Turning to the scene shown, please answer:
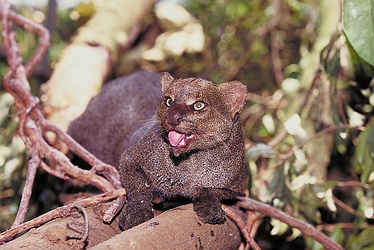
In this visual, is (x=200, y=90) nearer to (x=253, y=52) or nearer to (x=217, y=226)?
(x=217, y=226)

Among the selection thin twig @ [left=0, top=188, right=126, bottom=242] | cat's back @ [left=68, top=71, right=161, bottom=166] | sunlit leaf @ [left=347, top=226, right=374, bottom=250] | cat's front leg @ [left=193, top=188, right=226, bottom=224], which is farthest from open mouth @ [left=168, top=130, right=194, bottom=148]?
sunlit leaf @ [left=347, top=226, right=374, bottom=250]

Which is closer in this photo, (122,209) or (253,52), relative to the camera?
(122,209)

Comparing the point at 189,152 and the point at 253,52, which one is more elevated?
the point at 189,152

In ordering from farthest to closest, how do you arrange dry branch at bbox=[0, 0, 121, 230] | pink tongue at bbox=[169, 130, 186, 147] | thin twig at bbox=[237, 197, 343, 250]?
thin twig at bbox=[237, 197, 343, 250], dry branch at bbox=[0, 0, 121, 230], pink tongue at bbox=[169, 130, 186, 147]

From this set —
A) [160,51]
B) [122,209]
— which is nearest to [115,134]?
[122,209]

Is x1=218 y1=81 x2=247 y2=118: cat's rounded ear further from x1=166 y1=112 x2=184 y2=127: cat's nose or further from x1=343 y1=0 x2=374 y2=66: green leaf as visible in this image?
x1=343 y1=0 x2=374 y2=66: green leaf

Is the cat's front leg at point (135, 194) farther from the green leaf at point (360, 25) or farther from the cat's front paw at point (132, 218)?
the green leaf at point (360, 25)
